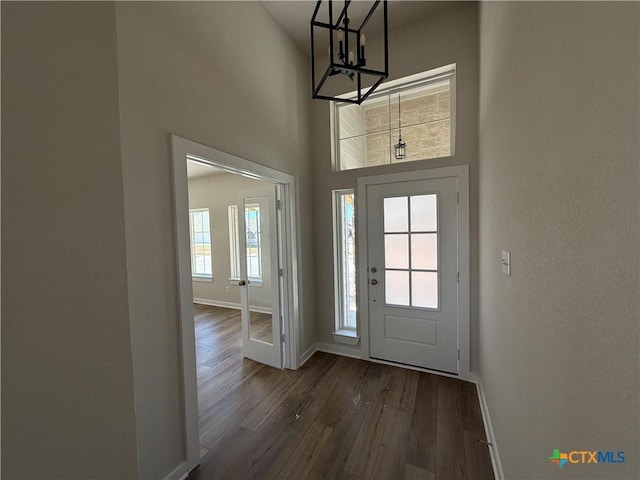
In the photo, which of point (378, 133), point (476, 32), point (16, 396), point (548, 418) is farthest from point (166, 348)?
point (476, 32)

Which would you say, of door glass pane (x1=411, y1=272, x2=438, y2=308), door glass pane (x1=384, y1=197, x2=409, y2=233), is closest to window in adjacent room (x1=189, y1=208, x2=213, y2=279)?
door glass pane (x1=384, y1=197, x2=409, y2=233)

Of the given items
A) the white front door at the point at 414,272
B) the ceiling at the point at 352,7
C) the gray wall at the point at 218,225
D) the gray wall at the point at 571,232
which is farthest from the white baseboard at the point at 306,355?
the ceiling at the point at 352,7

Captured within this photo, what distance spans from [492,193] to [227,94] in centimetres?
207

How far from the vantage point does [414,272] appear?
8.74 feet

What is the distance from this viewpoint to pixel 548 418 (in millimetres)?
822

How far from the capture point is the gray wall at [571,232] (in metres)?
0.49

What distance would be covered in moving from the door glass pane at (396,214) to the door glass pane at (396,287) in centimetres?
48

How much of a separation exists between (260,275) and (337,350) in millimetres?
1299

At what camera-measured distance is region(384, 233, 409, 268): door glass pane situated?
2.70 m

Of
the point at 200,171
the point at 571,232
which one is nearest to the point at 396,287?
the point at 571,232

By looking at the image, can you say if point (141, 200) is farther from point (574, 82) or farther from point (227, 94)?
point (574, 82)

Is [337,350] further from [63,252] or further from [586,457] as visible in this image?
[63,252]

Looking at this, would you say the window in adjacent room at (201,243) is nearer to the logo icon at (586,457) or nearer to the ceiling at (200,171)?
the ceiling at (200,171)

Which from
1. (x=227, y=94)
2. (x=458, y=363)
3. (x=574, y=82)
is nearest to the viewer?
(x=574, y=82)
